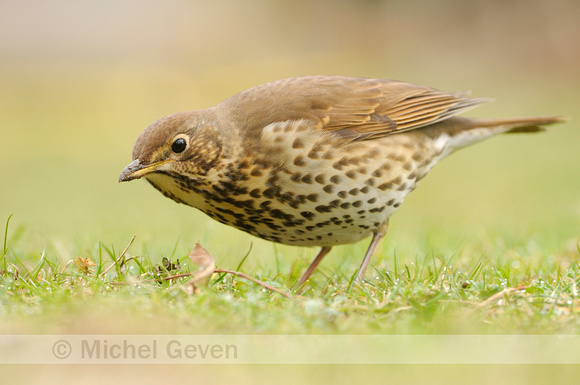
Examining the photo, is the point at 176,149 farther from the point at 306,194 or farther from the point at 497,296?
the point at 497,296

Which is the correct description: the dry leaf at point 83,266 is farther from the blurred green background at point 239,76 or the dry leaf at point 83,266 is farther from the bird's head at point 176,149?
the blurred green background at point 239,76

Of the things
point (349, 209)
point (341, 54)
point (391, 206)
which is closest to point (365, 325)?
point (349, 209)

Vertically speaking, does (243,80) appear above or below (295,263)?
above

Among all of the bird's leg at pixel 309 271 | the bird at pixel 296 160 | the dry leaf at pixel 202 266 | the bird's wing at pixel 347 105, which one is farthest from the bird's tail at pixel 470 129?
the dry leaf at pixel 202 266

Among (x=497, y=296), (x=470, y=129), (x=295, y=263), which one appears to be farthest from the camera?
(x=470, y=129)

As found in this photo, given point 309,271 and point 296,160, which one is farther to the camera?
point 309,271

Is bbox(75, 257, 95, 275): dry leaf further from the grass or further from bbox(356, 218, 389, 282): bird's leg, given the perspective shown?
bbox(356, 218, 389, 282): bird's leg

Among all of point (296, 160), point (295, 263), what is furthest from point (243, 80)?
point (296, 160)
